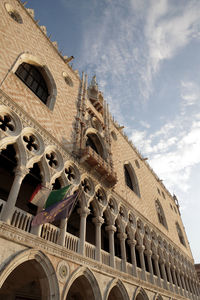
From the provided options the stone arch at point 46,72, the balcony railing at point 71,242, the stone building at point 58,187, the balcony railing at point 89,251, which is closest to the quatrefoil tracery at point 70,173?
the stone building at point 58,187

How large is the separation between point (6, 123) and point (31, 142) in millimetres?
1014

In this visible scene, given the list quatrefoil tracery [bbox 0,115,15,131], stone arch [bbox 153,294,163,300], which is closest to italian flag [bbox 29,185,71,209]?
quatrefoil tracery [bbox 0,115,15,131]

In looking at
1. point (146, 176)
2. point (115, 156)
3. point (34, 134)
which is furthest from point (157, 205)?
point (34, 134)

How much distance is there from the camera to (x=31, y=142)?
7.50 metres

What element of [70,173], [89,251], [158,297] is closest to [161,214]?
[158,297]

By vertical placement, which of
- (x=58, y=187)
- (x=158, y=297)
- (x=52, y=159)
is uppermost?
(x=52, y=159)

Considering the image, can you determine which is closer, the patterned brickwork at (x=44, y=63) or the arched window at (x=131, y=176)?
the patterned brickwork at (x=44, y=63)

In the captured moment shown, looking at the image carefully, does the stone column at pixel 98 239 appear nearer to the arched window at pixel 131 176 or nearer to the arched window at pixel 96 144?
the arched window at pixel 96 144

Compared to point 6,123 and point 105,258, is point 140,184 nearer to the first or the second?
point 105,258

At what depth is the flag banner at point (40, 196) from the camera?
6284 millimetres

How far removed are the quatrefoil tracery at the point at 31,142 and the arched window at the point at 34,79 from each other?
272 centimetres

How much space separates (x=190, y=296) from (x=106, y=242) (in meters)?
9.32

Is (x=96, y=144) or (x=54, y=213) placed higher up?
(x=96, y=144)

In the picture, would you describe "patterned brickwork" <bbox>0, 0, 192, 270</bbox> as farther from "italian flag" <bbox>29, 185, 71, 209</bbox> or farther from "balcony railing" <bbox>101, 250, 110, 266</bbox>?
"balcony railing" <bbox>101, 250, 110, 266</bbox>
